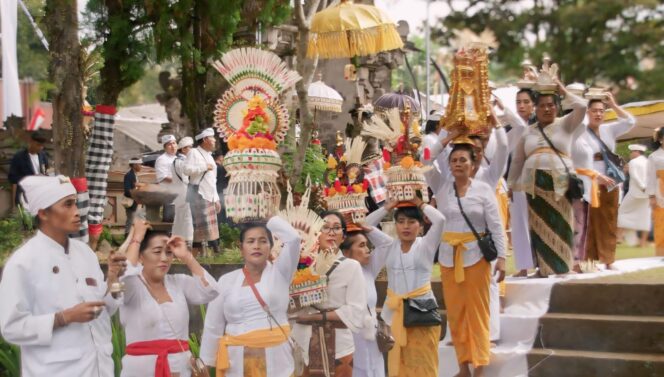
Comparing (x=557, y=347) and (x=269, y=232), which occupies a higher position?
(x=269, y=232)

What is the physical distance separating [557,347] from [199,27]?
5.74 meters

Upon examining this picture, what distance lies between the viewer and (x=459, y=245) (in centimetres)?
772

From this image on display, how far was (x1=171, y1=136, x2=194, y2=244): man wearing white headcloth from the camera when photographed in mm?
11914

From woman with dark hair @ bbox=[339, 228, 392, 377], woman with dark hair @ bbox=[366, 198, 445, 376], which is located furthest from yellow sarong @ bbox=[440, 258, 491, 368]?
woman with dark hair @ bbox=[339, 228, 392, 377]

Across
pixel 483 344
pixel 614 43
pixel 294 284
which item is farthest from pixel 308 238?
pixel 614 43

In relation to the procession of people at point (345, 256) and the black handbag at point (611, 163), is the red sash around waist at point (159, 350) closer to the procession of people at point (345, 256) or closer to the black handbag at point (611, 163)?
the procession of people at point (345, 256)

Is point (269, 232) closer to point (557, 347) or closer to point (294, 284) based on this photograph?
point (294, 284)

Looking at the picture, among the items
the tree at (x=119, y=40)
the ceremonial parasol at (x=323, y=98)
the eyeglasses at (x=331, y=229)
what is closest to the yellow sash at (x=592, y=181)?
the eyeglasses at (x=331, y=229)

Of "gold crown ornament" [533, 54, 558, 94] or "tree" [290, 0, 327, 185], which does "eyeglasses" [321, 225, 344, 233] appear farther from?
"tree" [290, 0, 327, 185]

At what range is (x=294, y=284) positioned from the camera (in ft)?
22.5

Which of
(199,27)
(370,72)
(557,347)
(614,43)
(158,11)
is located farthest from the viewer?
(370,72)

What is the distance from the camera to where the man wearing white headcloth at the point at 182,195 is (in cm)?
1191

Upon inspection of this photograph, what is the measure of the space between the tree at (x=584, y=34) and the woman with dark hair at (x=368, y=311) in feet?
24.6

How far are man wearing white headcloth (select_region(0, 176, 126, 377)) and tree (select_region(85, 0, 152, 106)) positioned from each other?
5.34 meters
